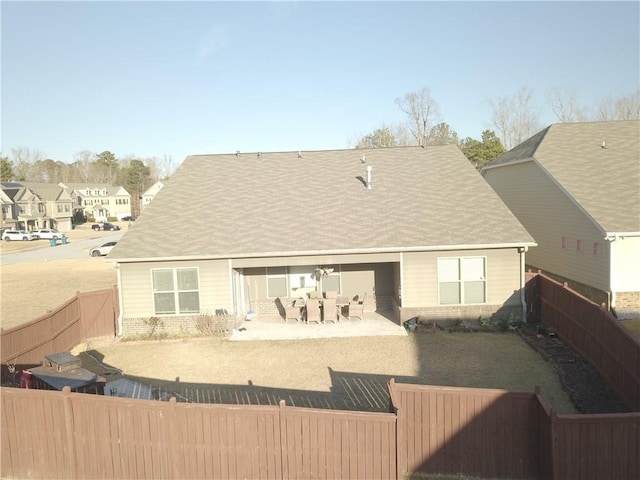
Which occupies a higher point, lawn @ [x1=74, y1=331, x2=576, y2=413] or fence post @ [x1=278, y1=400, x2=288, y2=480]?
fence post @ [x1=278, y1=400, x2=288, y2=480]

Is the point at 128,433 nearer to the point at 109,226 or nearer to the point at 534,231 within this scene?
the point at 534,231

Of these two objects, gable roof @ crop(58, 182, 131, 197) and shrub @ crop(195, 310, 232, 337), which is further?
gable roof @ crop(58, 182, 131, 197)

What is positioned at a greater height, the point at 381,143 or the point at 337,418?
the point at 381,143

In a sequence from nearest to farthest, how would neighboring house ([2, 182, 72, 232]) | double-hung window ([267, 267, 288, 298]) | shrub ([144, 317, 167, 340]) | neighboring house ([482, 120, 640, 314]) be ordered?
shrub ([144, 317, 167, 340]), neighboring house ([482, 120, 640, 314]), double-hung window ([267, 267, 288, 298]), neighboring house ([2, 182, 72, 232])

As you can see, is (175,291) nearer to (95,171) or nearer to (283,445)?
(283,445)

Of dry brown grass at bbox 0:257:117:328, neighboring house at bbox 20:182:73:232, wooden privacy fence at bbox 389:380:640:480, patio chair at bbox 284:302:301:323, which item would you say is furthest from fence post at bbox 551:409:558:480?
neighboring house at bbox 20:182:73:232

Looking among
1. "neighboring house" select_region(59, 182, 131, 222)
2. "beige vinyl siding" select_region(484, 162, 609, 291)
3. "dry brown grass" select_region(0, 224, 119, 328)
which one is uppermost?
"neighboring house" select_region(59, 182, 131, 222)

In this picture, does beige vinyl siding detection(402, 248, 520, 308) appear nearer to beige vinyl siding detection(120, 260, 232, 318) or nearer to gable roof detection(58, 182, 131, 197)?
beige vinyl siding detection(120, 260, 232, 318)

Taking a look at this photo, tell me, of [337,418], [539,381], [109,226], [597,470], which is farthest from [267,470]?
A: [109,226]
